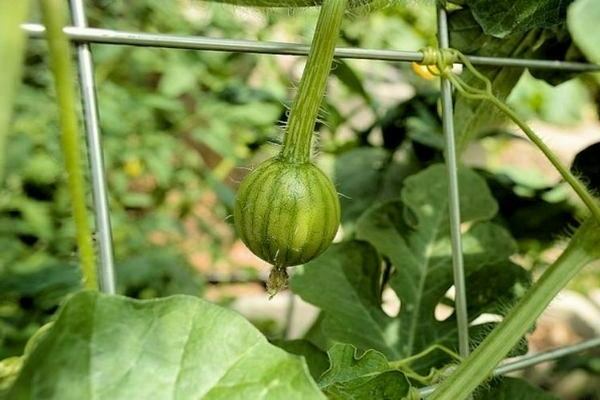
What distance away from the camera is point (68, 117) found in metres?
0.45

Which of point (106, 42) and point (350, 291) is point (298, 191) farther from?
point (350, 291)

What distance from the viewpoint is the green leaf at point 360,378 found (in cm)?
57

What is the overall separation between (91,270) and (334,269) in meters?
0.38

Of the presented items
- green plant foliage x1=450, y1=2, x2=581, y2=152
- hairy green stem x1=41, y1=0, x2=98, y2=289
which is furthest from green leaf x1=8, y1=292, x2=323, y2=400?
green plant foliage x1=450, y1=2, x2=581, y2=152

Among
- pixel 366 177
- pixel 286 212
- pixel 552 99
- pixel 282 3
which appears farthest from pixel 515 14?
pixel 552 99

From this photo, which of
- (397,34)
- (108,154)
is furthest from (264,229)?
(397,34)

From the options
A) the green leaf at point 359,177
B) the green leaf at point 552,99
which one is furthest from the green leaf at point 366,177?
the green leaf at point 552,99

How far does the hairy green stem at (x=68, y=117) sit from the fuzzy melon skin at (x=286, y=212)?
10 centimetres

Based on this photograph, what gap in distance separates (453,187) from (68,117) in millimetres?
372

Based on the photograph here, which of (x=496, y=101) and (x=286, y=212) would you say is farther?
(x=496, y=101)

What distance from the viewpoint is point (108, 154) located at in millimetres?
1652

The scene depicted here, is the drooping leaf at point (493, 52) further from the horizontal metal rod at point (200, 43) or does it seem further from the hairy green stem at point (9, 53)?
the hairy green stem at point (9, 53)

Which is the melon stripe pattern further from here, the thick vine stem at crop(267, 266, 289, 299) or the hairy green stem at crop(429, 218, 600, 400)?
the hairy green stem at crop(429, 218, 600, 400)

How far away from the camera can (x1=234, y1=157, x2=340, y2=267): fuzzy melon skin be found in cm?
53
